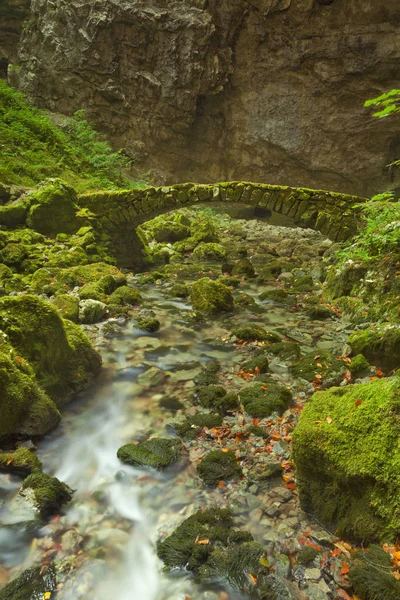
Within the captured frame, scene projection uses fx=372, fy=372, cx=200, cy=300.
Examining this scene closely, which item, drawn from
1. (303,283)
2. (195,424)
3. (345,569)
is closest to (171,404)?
(195,424)

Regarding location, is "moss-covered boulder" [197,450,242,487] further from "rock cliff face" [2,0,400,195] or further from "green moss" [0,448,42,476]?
"rock cliff face" [2,0,400,195]

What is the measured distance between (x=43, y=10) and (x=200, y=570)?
2845 cm

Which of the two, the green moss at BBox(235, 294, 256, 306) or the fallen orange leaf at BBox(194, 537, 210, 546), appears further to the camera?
the green moss at BBox(235, 294, 256, 306)

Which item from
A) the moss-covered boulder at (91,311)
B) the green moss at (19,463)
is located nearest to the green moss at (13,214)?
the moss-covered boulder at (91,311)

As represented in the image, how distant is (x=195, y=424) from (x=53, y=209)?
9776 millimetres

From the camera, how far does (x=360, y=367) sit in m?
5.18

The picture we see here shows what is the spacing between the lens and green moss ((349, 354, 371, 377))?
5160 mm

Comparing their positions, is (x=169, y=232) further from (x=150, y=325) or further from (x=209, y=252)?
(x=150, y=325)

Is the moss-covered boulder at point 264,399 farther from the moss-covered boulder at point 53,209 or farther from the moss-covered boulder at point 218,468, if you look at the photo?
the moss-covered boulder at point 53,209

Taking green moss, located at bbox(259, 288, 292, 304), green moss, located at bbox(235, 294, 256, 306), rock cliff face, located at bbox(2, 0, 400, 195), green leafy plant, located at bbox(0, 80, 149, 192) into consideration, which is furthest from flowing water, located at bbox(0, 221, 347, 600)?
rock cliff face, located at bbox(2, 0, 400, 195)

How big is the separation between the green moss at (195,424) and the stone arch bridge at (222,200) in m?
8.68

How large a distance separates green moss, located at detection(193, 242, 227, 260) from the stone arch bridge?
10.4 feet

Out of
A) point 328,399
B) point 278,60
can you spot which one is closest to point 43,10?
point 278,60

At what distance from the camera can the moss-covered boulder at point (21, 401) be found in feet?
13.1
